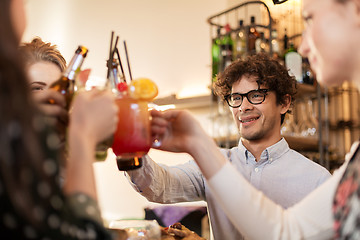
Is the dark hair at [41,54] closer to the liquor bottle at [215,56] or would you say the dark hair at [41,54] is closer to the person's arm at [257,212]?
the person's arm at [257,212]

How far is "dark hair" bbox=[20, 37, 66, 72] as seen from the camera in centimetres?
138

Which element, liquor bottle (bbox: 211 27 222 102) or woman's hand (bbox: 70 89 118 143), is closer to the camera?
woman's hand (bbox: 70 89 118 143)

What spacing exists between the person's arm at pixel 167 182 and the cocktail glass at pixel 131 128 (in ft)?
1.69

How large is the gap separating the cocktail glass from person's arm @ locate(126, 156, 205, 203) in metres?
0.52

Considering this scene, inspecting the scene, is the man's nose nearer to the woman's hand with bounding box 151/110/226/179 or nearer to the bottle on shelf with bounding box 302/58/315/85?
the woman's hand with bounding box 151/110/226/179

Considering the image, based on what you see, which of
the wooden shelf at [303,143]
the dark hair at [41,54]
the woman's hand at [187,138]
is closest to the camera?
the woman's hand at [187,138]

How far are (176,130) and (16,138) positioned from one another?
633 millimetres

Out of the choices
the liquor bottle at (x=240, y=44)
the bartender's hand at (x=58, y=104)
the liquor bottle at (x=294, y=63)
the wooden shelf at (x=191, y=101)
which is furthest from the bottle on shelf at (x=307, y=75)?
the bartender's hand at (x=58, y=104)

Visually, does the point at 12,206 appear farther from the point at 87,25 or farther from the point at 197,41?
the point at 87,25

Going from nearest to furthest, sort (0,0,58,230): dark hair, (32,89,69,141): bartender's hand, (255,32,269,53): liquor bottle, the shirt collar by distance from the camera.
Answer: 1. (0,0,58,230): dark hair
2. (32,89,69,141): bartender's hand
3. the shirt collar
4. (255,32,269,53): liquor bottle

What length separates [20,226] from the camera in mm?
559

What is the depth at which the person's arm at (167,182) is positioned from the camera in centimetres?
155

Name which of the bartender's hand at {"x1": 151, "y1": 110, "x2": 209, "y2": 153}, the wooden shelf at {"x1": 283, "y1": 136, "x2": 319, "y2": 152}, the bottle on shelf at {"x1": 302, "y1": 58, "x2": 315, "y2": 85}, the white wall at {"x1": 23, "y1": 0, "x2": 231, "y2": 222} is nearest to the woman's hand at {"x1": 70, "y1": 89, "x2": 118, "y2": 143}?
the bartender's hand at {"x1": 151, "y1": 110, "x2": 209, "y2": 153}

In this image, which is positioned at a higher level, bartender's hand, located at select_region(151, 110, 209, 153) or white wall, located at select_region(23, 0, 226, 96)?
white wall, located at select_region(23, 0, 226, 96)
